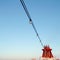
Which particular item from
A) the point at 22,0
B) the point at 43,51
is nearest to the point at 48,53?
the point at 43,51

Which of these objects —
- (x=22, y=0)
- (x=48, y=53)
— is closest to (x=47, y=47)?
(x=48, y=53)

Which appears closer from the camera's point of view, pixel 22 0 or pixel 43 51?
pixel 22 0

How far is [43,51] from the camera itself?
14275cm

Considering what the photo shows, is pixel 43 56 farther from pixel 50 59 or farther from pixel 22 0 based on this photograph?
pixel 22 0

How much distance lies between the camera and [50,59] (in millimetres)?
143750

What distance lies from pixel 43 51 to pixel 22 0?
404 feet

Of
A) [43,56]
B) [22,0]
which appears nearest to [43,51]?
[43,56]

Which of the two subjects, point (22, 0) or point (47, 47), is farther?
point (47, 47)

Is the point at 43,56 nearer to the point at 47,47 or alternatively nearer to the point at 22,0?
the point at 47,47

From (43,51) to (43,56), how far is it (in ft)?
14.0

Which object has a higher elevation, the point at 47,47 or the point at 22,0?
the point at 47,47

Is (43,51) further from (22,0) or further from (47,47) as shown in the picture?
(22,0)

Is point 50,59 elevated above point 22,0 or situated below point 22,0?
above

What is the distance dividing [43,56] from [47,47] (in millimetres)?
9066
